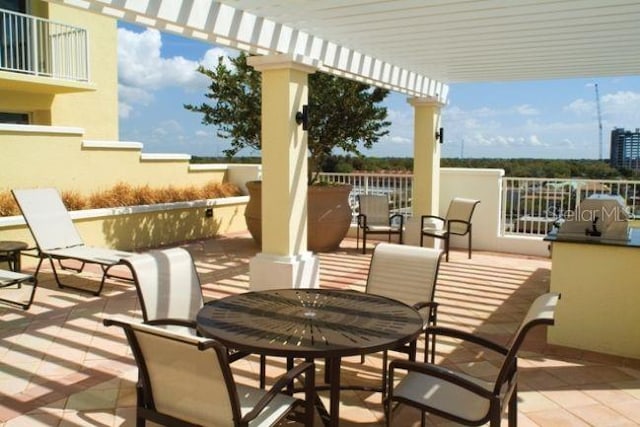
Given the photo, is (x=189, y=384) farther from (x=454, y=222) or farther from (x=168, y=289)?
(x=454, y=222)

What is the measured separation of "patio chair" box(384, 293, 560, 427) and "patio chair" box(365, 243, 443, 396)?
89cm

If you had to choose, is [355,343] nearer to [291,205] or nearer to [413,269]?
[413,269]

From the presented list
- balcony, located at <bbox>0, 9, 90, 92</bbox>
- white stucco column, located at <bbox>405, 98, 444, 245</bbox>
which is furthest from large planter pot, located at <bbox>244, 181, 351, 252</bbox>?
balcony, located at <bbox>0, 9, 90, 92</bbox>

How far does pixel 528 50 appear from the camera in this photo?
622 centimetres

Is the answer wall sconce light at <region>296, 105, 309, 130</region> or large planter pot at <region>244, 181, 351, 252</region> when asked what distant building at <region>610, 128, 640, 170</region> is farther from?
wall sconce light at <region>296, 105, 309, 130</region>

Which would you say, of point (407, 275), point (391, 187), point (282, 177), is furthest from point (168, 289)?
point (391, 187)

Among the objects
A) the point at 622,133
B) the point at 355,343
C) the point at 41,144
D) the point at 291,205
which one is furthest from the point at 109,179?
the point at 622,133

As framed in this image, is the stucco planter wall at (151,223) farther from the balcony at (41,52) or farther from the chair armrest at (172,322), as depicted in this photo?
the chair armrest at (172,322)

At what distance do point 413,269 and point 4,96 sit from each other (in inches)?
406

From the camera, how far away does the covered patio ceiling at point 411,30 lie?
430cm

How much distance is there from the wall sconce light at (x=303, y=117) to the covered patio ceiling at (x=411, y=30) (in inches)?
19.1

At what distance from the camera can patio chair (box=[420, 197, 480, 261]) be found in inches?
318

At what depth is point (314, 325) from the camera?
2.71 metres

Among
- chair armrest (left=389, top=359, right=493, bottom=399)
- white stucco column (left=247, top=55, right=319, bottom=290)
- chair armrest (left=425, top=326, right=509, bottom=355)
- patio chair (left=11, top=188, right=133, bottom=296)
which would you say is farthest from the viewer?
patio chair (left=11, top=188, right=133, bottom=296)
